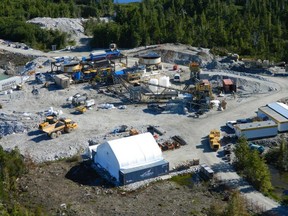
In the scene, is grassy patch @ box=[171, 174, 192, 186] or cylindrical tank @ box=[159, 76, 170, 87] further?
cylindrical tank @ box=[159, 76, 170, 87]

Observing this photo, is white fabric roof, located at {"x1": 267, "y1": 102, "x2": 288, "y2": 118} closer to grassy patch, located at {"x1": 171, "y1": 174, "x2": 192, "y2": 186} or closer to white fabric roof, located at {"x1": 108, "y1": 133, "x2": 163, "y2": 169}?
grassy patch, located at {"x1": 171, "y1": 174, "x2": 192, "y2": 186}

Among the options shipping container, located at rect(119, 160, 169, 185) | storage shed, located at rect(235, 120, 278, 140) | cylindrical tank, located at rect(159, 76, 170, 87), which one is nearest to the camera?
shipping container, located at rect(119, 160, 169, 185)

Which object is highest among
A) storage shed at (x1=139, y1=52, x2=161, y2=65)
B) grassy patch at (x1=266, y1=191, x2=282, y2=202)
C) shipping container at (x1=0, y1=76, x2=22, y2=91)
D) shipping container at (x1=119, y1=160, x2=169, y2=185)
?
storage shed at (x1=139, y1=52, x2=161, y2=65)

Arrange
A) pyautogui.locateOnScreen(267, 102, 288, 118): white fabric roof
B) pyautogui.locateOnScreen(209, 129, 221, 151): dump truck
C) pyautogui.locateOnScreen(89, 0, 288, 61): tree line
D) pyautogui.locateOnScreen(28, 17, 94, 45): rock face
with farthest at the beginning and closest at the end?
pyautogui.locateOnScreen(28, 17, 94, 45): rock face → pyautogui.locateOnScreen(89, 0, 288, 61): tree line → pyautogui.locateOnScreen(267, 102, 288, 118): white fabric roof → pyautogui.locateOnScreen(209, 129, 221, 151): dump truck

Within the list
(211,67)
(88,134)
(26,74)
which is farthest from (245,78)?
(26,74)

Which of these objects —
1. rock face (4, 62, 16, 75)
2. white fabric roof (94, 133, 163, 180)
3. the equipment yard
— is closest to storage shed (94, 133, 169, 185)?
white fabric roof (94, 133, 163, 180)

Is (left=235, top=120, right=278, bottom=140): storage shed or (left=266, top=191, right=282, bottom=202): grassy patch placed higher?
(left=235, top=120, right=278, bottom=140): storage shed

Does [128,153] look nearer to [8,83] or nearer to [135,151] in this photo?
[135,151]
